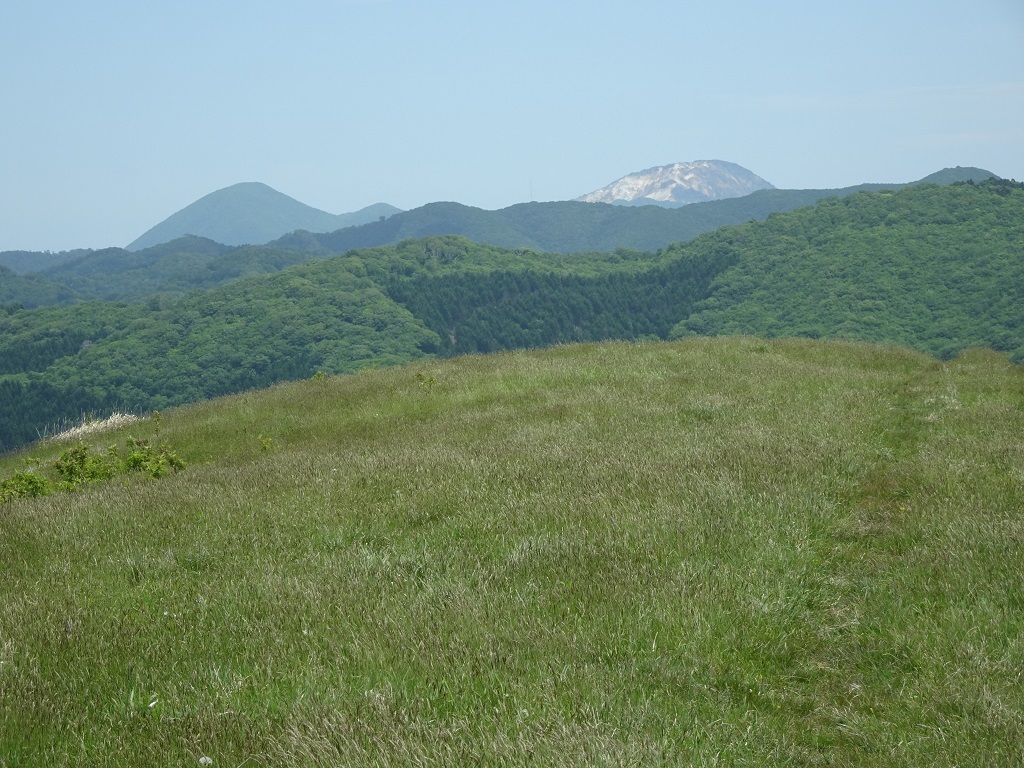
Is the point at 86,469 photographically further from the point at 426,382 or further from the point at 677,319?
the point at 677,319

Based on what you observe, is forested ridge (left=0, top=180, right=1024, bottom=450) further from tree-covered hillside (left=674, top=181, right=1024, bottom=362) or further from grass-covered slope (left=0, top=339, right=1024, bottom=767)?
grass-covered slope (left=0, top=339, right=1024, bottom=767)

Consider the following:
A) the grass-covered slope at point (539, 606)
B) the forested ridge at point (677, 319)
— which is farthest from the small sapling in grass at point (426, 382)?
the forested ridge at point (677, 319)

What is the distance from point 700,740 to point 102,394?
166 m

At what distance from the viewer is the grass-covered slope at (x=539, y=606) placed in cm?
371

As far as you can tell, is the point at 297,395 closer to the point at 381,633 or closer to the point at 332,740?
the point at 381,633

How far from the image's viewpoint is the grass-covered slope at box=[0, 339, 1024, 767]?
3.71 metres

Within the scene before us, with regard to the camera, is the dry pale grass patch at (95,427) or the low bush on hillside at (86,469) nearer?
the low bush on hillside at (86,469)

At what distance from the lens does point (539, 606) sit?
A: 5.09 meters

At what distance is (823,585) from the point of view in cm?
575

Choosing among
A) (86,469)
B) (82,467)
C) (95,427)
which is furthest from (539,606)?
(95,427)

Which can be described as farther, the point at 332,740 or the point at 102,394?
the point at 102,394

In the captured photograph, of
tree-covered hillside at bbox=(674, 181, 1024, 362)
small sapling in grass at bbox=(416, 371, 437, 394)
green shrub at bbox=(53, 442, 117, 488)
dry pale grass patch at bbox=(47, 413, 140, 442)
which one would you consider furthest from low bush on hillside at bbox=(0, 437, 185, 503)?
tree-covered hillside at bbox=(674, 181, 1024, 362)

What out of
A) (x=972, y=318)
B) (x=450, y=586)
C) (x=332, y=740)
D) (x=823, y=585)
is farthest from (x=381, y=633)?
(x=972, y=318)

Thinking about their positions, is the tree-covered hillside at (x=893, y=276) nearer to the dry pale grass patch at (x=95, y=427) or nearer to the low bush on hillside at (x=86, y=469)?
the dry pale grass patch at (x=95, y=427)
